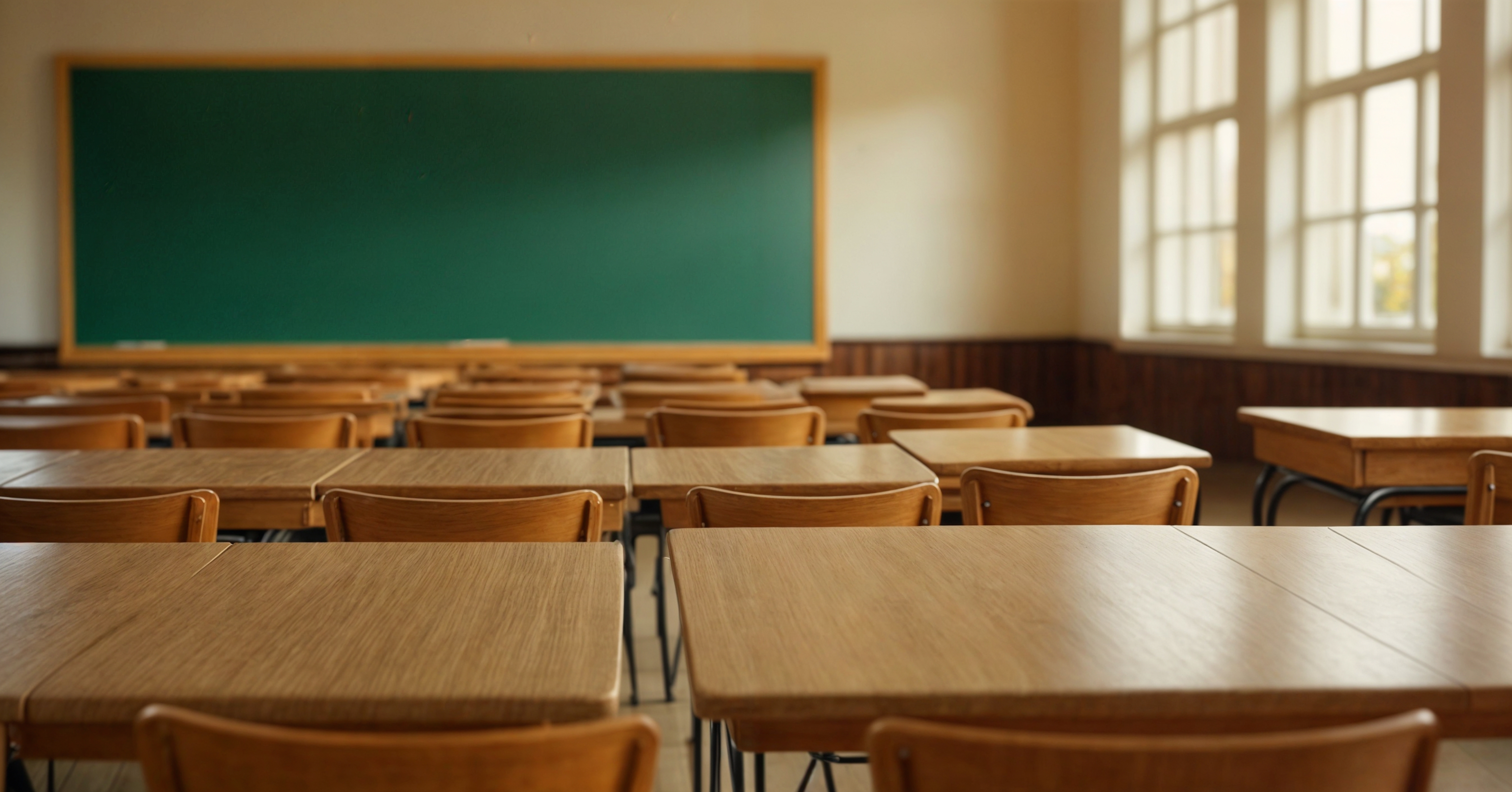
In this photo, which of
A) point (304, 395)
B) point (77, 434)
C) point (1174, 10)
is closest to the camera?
point (77, 434)

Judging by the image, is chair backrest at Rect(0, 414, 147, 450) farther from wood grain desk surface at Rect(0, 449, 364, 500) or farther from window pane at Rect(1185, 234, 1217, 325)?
window pane at Rect(1185, 234, 1217, 325)

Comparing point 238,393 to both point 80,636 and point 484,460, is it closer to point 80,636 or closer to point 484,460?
point 484,460

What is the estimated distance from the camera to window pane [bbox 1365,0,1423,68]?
17.8 ft

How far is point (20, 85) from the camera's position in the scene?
790 cm

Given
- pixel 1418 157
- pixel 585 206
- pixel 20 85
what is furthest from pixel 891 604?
pixel 20 85

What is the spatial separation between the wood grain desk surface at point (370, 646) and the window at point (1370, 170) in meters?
5.13

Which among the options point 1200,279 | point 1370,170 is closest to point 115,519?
point 1370,170

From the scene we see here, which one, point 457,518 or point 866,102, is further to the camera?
→ point 866,102

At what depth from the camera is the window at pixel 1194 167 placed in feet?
22.9

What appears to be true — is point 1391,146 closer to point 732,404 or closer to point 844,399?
point 844,399

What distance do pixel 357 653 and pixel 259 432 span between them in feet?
7.62

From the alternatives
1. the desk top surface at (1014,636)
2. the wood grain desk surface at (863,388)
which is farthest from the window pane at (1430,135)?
the desk top surface at (1014,636)

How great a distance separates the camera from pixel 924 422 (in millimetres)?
3373

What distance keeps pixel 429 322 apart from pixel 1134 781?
785 centimetres
